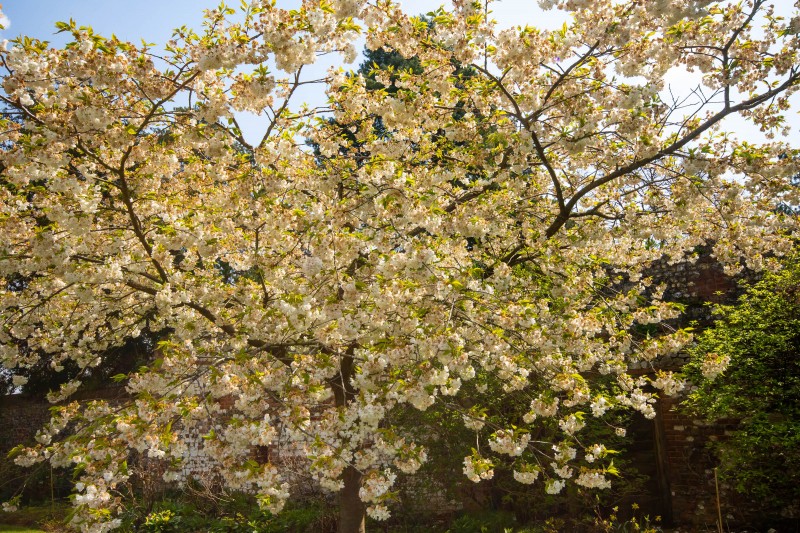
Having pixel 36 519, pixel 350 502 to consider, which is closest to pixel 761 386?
pixel 350 502

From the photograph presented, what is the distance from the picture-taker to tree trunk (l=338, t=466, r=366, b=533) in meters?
5.96

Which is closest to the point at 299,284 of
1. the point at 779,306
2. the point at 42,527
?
the point at 779,306

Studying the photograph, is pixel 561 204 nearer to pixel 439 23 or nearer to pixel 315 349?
pixel 439 23

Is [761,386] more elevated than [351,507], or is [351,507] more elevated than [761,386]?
[761,386]

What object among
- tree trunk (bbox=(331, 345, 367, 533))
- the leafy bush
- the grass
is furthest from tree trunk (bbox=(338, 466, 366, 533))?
the grass

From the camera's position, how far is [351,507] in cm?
597

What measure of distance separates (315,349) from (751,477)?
15.7ft

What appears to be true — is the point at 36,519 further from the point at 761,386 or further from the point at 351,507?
the point at 761,386

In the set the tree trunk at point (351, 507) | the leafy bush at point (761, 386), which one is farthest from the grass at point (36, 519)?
the leafy bush at point (761, 386)

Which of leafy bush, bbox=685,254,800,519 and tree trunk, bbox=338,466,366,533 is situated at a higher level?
leafy bush, bbox=685,254,800,519

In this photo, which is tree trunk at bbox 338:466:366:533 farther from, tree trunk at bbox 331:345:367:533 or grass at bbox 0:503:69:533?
grass at bbox 0:503:69:533

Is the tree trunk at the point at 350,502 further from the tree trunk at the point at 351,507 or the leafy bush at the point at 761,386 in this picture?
the leafy bush at the point at 761,386

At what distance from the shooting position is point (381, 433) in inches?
180

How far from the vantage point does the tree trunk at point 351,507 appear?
596 cm
